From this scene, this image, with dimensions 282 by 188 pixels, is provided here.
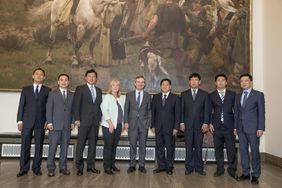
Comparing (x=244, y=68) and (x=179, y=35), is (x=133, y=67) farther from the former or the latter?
(x=244, y=68)

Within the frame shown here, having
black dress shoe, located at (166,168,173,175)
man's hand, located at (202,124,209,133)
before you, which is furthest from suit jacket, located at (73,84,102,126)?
man's hand, located at (202,124,209,133)

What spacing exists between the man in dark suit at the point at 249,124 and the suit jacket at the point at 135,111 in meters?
1.68

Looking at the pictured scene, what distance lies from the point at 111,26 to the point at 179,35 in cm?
181

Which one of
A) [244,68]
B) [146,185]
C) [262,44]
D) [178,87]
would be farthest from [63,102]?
[262,44]

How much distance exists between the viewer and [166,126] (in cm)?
600

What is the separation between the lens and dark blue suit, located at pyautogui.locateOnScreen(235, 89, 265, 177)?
5.35 metres

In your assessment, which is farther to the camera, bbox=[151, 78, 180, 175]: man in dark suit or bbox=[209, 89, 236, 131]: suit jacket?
bbox=[151, 78, 180, 175]: man in dark suit

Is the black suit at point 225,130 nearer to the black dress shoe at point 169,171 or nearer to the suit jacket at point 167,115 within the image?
the suit jacket at point 167,115

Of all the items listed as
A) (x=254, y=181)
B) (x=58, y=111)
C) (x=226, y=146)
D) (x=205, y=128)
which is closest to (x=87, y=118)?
(x=58, y=111)

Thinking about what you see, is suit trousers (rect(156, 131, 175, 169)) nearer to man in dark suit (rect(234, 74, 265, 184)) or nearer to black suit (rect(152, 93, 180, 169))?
black suit (rect(152, 93, 180, 169))

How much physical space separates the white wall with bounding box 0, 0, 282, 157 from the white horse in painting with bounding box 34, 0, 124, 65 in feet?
6.58

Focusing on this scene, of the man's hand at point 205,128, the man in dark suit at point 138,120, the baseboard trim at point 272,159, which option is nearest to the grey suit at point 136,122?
the man in dark suit at point 138,120

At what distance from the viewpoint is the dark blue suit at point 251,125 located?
5.35 m

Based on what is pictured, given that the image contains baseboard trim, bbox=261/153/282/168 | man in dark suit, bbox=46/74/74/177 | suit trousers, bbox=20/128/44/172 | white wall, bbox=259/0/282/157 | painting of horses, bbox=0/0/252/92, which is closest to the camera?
suit trousers, bbox=20/128/44/172
